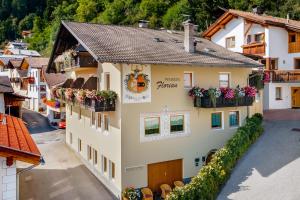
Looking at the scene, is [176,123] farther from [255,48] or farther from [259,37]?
[259,37]

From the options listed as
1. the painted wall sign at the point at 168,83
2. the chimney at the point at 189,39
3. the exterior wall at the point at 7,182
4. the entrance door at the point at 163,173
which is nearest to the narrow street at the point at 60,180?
the entrance door at the point at 163,173

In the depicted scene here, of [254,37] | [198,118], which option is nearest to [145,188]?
[198,118]

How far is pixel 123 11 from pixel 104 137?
5105cm

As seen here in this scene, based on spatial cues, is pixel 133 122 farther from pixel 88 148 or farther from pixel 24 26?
pixel 24 26

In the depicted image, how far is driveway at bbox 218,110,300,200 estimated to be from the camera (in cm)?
1571

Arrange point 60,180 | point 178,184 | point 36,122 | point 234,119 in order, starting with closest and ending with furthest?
point 178,184 → point 60,180 → point 234,119 → point 36,122

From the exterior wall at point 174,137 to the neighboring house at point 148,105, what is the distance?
0.18 ft

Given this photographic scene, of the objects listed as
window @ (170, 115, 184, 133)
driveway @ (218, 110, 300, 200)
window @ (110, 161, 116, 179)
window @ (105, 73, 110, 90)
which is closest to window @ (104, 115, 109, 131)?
window @ (105, 73, 110, 90)

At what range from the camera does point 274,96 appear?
98.8 feet

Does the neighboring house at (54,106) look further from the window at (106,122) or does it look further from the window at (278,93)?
the window at (278,93)

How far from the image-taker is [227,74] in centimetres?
2147

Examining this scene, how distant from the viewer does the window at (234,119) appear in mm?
21766

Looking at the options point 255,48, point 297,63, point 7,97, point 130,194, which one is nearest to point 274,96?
point 297,63

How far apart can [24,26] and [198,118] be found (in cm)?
10433
